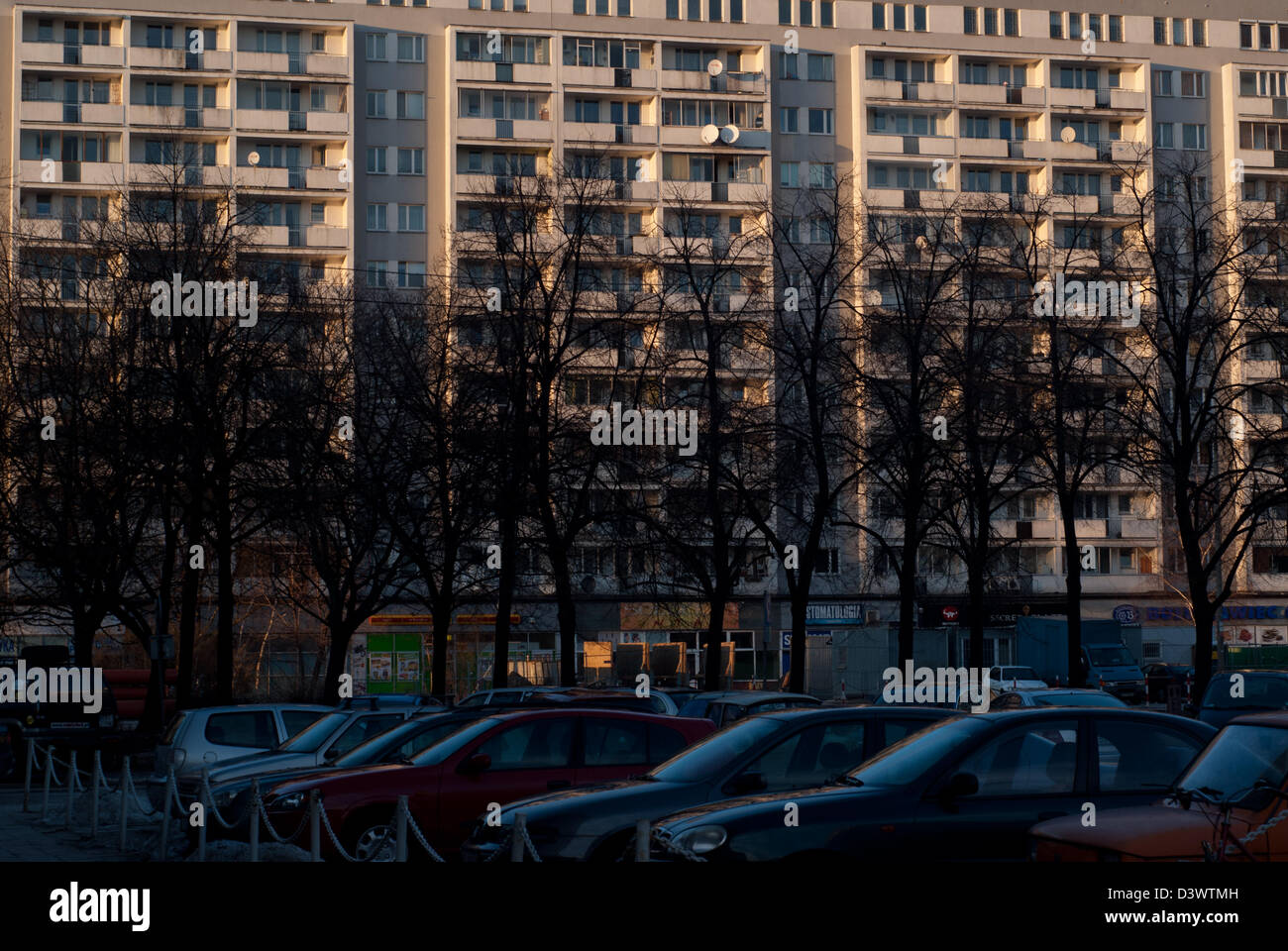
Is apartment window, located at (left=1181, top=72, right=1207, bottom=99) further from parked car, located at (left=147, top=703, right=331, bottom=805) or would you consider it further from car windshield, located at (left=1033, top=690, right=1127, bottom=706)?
parked car, located at (left=147, top=703, right=331, bottom=805)

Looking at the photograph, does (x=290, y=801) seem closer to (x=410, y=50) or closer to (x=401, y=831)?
(x=401, y=831)

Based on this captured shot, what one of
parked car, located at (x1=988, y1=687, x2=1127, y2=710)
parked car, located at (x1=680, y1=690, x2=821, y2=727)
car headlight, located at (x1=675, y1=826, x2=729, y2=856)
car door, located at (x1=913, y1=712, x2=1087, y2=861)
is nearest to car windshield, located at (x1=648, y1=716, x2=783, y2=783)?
car headlight, located at (x1=675, y1=826, x2=729, y2=856)

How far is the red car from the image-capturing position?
43.9ft

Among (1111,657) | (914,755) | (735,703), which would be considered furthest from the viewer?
(1111,657)

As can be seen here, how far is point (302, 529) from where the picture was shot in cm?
3344

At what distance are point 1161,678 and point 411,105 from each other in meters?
44.0

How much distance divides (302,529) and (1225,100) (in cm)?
6255

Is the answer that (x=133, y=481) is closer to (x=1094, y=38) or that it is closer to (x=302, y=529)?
(x=302, y=529)

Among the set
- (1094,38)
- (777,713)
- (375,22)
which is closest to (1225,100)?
(1094,38)

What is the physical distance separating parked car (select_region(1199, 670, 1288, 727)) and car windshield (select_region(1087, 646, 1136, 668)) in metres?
33.4

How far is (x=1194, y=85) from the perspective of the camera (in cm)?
7881

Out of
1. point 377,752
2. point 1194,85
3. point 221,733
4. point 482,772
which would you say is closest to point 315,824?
point 482,772

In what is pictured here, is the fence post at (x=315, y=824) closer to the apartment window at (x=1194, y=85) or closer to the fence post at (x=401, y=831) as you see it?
the fence post at (x=401, y=831)

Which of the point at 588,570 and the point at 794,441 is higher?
the point at 794,441
